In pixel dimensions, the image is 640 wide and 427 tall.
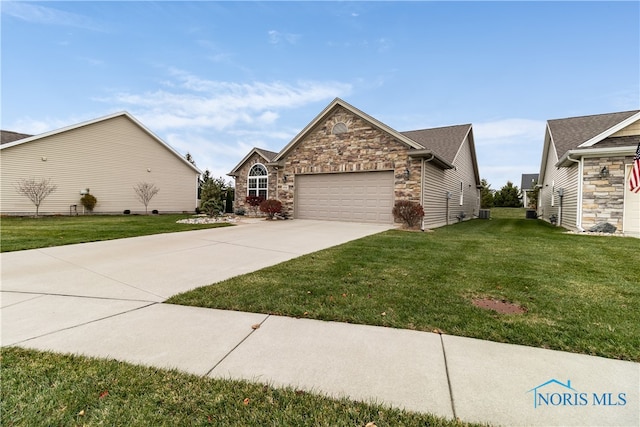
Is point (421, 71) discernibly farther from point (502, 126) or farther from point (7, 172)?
point (7, 172)

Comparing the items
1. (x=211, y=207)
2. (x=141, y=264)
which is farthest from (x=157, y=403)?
(x=211, y=207)

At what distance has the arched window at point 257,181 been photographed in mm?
18156

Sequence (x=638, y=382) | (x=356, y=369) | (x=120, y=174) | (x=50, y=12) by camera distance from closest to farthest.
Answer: (x=638, y=382) < (x=356, y=369) < (x=50, y=12) < (x=120, y=174)

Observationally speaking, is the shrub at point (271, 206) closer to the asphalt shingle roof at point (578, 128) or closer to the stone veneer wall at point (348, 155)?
the stone veneer wall at point (348, 155)

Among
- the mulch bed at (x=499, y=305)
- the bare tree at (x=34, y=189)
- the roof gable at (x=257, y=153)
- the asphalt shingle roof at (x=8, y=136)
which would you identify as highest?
the asphalt shingle roof at (x=8, y=136)

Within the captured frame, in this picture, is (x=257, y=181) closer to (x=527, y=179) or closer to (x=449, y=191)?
(x=449, y=191)

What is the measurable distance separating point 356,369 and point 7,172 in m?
21.5

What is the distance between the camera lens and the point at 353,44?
13781mm

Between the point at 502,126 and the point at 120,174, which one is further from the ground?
the point at 502,126

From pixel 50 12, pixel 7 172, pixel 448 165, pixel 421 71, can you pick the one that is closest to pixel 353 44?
pixel 421 71

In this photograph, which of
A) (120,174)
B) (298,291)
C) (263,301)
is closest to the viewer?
(263,301)

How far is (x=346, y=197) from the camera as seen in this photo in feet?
45.2

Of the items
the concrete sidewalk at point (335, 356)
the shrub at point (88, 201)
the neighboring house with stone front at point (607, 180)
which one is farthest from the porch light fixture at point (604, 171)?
the shrub at point (88, 201)

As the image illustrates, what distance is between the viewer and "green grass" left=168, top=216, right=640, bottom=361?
271 cm
